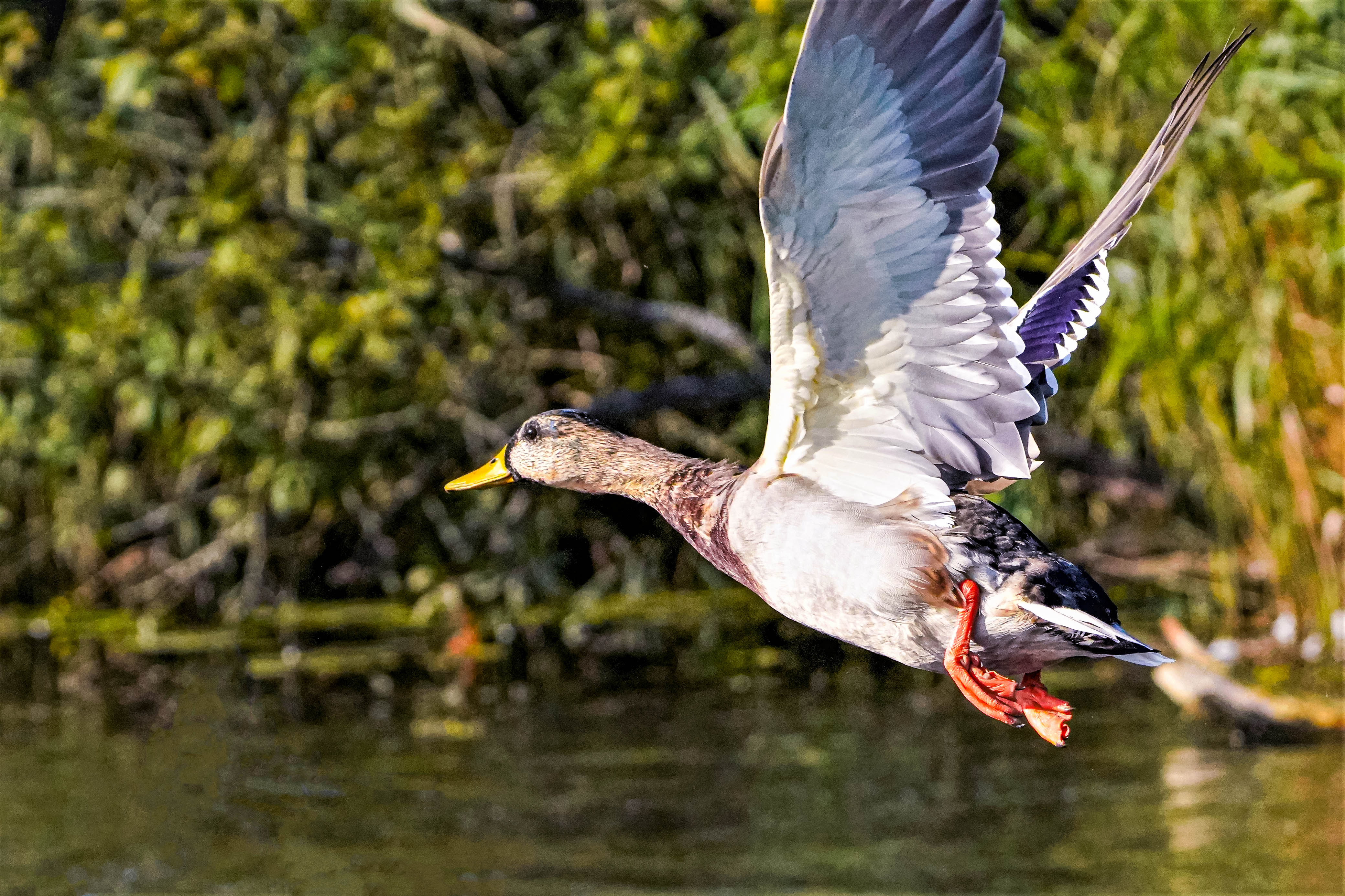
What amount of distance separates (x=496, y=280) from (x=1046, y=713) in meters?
6.09

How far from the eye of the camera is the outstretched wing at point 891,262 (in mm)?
2480

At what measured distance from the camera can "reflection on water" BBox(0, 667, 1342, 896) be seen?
5766 mm

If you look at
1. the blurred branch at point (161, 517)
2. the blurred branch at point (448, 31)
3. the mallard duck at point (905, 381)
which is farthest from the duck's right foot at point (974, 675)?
the blurred branch at point (161, 517)

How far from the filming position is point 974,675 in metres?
2.64

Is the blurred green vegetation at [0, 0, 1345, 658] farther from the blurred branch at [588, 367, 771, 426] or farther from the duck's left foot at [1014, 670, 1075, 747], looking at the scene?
the duck's left foot at [1014, 670, 1075, 747]

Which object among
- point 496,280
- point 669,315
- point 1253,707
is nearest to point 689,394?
point 669,315

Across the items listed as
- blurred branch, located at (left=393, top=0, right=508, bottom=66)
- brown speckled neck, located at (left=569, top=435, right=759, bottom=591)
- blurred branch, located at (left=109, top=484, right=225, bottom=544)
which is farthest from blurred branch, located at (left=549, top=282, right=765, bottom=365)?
brown speckled neck, located at (left=569, top=435, right=759, bottom=591)

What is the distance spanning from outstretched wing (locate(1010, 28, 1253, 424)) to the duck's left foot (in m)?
0.42

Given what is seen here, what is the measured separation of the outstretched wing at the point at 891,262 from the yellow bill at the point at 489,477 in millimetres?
768

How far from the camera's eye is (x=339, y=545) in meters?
10.1

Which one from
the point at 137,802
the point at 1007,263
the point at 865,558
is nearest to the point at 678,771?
the point at 137,802

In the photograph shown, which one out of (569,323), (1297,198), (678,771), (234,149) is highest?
(1297,198)

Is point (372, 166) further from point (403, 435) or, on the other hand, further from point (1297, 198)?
point (1297, 198)

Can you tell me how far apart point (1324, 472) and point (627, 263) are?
3.59m
